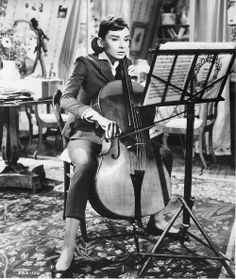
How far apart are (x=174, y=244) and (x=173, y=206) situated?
73 centimetres

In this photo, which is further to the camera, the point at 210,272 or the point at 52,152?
the point at 52,152

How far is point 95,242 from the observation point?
9.04 feet

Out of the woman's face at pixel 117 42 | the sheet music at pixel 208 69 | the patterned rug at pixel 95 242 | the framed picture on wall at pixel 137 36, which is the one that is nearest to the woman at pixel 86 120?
the woman's face at pixel 117 42

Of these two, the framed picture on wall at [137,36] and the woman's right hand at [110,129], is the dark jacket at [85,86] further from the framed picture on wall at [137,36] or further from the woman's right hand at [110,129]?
the framed picture on wall at [137,36]

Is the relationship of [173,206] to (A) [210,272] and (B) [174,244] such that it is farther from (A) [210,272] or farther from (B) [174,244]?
(A) [210,272]

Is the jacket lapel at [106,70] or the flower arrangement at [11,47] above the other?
the flower arrangement at [11,47]

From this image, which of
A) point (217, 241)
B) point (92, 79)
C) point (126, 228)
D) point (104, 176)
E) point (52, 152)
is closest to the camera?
point (104, 176)

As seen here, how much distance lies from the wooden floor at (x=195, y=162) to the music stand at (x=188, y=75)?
7.07 feet

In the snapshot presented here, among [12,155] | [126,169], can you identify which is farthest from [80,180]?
[12,155]

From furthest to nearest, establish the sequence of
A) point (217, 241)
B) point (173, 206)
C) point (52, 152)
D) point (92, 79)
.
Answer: point (52, 152) < point (173, 206) < point (217, 241) < point (92, 79)

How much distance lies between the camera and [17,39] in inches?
156

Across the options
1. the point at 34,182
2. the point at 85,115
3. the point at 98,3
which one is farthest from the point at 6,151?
the point at 98,3

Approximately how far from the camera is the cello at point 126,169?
227 cm

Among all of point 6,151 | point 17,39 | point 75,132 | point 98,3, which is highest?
point 98,3
